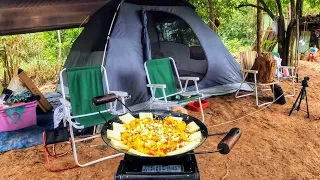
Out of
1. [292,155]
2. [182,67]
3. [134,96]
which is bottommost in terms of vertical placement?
[292,155]

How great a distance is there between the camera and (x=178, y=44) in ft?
15.8

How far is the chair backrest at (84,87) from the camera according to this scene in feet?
10.3

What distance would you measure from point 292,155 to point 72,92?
96.9 inches

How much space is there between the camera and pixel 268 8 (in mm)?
5992

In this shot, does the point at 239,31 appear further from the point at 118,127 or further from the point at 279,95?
the point at 118,127

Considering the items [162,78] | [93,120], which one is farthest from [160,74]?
[93,120]

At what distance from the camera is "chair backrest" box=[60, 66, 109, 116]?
3.14 metres

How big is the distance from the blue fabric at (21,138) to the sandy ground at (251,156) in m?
0.13

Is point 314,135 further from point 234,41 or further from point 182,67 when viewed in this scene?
point 234,41

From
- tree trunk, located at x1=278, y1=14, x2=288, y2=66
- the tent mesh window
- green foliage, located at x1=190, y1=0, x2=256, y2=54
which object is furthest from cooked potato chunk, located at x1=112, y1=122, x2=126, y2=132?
green foliage, located at x1=190, y1=0, x2=256, y2=54

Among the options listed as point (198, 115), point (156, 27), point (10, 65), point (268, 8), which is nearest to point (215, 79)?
point (198, 115)

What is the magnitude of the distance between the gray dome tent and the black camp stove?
2486 millimetres

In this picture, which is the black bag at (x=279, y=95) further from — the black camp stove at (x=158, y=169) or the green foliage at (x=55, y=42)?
the green foliage at (x=55, y=42)

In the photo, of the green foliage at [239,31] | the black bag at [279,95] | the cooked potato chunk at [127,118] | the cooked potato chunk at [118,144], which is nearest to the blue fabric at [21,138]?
the cooked potato chunk at [127,118]
